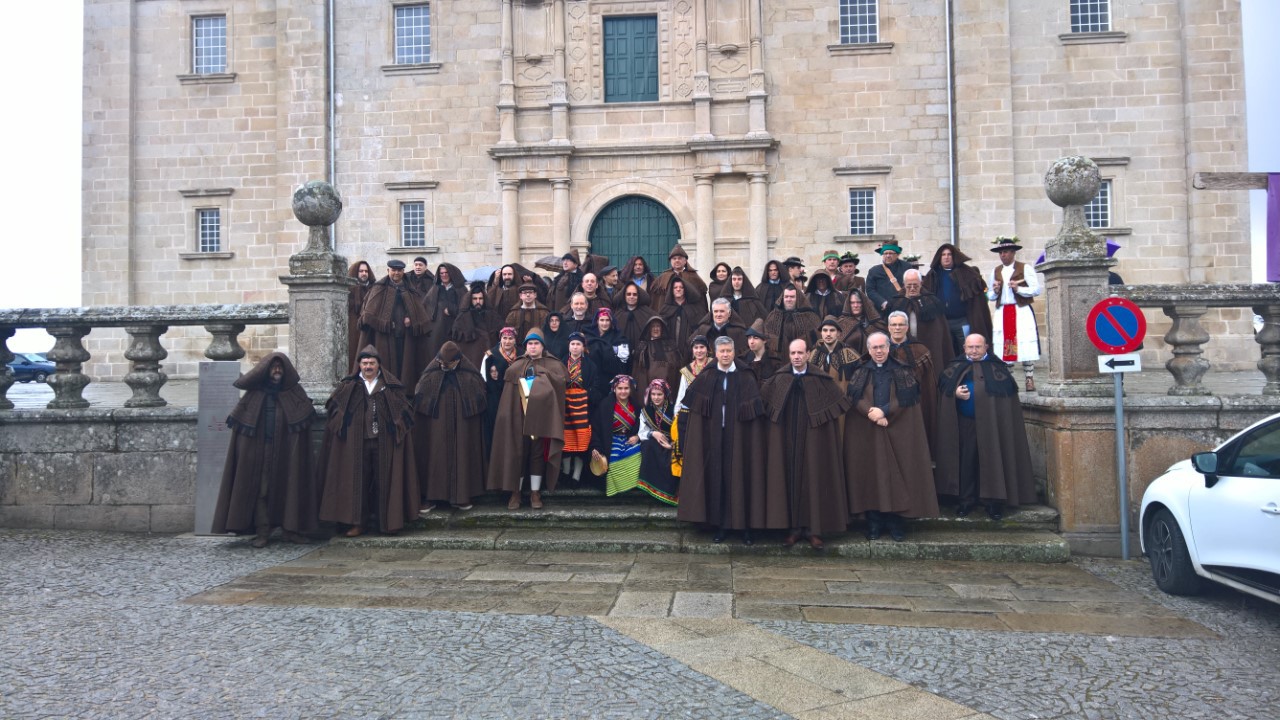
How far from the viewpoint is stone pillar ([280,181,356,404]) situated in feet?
29.4

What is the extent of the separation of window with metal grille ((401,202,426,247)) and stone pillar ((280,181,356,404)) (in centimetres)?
1103

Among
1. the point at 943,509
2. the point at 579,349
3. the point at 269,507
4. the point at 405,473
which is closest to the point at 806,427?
the point at 943,509

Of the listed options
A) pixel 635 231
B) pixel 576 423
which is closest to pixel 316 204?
pixel 576 423

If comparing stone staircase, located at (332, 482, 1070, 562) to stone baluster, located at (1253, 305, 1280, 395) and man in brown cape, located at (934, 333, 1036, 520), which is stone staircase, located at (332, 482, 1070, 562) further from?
stone baluster, located at (1253, 305, 1280, 395)

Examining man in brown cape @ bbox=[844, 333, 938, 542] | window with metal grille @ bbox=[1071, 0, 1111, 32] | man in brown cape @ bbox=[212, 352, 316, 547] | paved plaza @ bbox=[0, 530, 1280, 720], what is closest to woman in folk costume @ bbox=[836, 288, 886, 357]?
man in brown cape @ bbox=[844, 333, 938, 542]

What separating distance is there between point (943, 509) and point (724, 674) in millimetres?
4232

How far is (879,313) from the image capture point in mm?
9945

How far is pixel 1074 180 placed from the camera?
8.38m

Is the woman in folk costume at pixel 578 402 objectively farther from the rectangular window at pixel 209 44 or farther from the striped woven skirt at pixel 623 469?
the rectangular window at pixel 209 44

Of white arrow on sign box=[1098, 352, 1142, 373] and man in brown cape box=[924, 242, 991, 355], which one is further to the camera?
man in brown cape box=[924, 242, 991, 355]

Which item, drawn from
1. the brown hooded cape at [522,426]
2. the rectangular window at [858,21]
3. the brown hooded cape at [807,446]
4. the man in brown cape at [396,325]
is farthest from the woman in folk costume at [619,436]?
the rectangular window at [858,21]

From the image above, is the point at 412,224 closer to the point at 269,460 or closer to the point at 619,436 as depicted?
the point at 269,460

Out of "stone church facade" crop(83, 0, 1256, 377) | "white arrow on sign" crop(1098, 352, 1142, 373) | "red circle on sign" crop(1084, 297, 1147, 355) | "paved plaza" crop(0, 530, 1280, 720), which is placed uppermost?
"stone church facade" crop(83, 0, 1256, 377)

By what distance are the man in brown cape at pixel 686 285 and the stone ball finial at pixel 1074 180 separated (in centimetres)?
396
